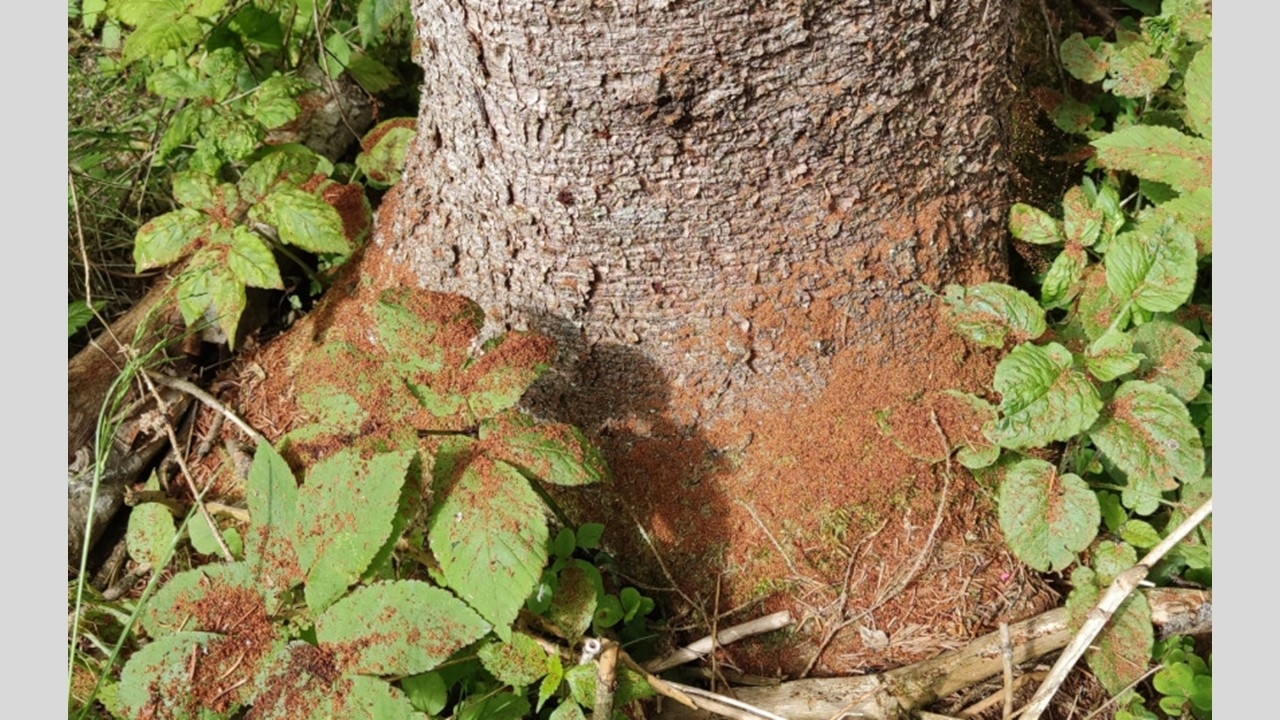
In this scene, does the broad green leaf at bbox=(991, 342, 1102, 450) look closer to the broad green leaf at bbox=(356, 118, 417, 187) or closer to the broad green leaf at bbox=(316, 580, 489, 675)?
the broad green leaf at bbox=(316, 580, 489, 675)

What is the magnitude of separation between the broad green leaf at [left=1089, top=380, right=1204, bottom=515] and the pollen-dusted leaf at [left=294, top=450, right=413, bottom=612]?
3.90 feet

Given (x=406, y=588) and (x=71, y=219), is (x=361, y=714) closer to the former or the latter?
(x=406, y=588)

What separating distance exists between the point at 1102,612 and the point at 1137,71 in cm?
113

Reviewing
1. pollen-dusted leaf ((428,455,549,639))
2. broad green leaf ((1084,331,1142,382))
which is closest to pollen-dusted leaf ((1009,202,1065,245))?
broad green leaf ((1084,331,1142,382))

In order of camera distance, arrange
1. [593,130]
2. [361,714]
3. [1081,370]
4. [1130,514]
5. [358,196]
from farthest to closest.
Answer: [358,196] → [1130,514] → [1081,370] → [593,130] → [361,714]

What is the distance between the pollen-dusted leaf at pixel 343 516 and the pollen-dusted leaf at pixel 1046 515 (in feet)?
3.38

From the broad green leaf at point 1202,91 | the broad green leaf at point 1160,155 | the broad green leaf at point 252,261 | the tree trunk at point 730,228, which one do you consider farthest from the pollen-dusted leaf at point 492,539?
the broad green leaf at point 1202,91

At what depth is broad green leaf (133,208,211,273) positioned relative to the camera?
2.28m

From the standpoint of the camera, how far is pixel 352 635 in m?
1.73

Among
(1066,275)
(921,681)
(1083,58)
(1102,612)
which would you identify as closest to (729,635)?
(921,681)

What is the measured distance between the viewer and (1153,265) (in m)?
1.95

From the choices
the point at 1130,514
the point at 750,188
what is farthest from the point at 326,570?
the point at 1130,514

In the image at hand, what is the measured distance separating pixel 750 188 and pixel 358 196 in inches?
40.4

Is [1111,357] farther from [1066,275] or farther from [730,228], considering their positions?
[730,228]
